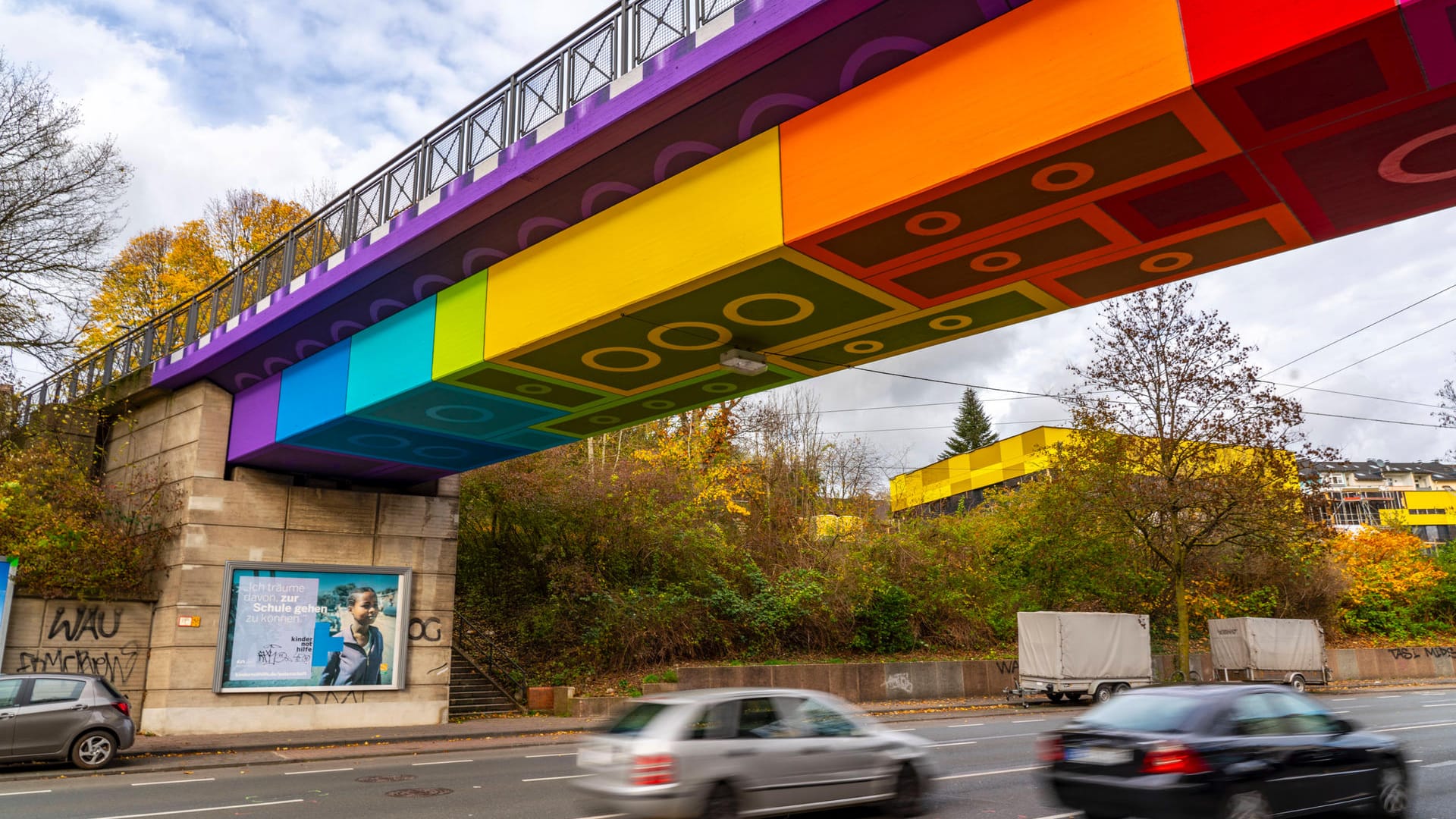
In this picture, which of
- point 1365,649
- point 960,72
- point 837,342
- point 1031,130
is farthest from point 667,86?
point 1365,649

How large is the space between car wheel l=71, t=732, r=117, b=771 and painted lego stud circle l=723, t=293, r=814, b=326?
37.5 ft

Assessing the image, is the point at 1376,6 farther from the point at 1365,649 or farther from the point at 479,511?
the point at 1365,649

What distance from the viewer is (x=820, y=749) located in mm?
9133

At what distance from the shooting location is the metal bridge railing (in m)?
10.4

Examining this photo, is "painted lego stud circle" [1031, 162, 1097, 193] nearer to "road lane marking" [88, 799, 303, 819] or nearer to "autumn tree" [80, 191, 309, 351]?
"road lane marking" [88, 799, 303, 819]

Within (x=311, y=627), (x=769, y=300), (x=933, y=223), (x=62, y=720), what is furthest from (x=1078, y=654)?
(x=62, y=720)

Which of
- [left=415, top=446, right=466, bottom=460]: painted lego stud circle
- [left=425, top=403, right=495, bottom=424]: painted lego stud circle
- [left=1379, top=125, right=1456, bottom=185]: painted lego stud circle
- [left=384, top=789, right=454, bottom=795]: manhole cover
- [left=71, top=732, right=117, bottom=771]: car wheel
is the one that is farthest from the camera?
[left=415, top=446, right=466, bottom=460]: painted lego stud circle

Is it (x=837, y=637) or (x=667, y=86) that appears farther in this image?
(x=837, y=637)

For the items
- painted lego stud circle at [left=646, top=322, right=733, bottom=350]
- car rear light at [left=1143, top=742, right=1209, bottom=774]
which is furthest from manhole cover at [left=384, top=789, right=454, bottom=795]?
car rear light at [left=1143, top=742, right=1209, bottom=774]

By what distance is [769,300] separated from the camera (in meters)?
10.8

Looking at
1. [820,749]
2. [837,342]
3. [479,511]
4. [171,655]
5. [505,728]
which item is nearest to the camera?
[820,749]

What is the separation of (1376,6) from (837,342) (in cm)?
728

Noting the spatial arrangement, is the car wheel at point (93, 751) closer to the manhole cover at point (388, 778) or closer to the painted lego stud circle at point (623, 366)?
the manhole cover at point (388, 778)

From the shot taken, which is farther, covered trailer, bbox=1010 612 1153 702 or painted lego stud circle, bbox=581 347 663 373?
covered trailer, bbox=1010 612 1153 702
